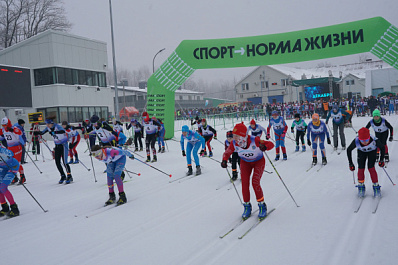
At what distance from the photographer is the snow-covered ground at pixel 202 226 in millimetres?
4648

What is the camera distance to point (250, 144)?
5992 mm

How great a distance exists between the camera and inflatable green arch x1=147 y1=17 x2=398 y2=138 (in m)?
15.5

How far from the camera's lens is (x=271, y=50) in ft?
57.1

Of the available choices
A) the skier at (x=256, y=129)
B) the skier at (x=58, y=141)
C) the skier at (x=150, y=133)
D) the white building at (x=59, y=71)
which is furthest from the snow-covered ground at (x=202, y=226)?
the white building at (x=59, y=71)

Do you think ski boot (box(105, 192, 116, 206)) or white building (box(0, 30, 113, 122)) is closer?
ski boot (box(105, 192, 116, 206))

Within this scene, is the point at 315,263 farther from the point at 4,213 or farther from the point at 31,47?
the point at 31,47

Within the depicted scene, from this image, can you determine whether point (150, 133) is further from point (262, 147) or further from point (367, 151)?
point (367, 151)

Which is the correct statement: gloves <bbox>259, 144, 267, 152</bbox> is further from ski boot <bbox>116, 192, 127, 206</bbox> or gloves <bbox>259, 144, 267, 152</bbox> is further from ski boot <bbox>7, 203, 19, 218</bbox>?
ski boot <bbox>7, 203, 19, 218</bbox>

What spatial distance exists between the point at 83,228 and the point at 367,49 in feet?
50.4

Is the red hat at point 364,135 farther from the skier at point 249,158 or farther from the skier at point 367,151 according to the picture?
the skier at point 249,158

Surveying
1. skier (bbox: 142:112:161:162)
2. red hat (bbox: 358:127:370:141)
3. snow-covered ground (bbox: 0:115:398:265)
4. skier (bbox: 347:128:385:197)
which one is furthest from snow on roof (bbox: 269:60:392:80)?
red hat (bbox: 358:127:370:141)

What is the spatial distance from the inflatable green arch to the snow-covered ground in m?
8.16

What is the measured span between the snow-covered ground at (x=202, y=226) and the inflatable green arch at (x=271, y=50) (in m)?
8.16

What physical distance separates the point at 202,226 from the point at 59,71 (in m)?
23.9
